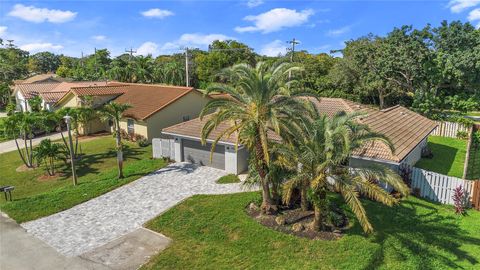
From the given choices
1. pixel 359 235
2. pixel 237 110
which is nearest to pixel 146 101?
pixel 237 110

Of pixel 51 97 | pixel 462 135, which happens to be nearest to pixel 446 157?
pixel 462 135

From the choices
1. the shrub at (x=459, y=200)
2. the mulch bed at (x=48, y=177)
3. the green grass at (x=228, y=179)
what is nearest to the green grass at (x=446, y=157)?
the shrub at (x=459, y=200)

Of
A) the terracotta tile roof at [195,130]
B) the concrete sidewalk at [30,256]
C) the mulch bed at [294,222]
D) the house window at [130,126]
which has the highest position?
the terracotta tile roof at [195,130]

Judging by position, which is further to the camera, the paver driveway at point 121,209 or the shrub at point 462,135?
the shrub at point 462,135

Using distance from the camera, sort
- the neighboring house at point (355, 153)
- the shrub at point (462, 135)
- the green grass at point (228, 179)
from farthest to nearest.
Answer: the shrub at point (462, 135) → the green grass at point (228, 179) → the neighboring house at point (355, 153)

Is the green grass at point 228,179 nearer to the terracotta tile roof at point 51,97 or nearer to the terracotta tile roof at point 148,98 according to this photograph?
the terracotta tile roof at point 148,98

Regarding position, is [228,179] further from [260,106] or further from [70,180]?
[70,180]

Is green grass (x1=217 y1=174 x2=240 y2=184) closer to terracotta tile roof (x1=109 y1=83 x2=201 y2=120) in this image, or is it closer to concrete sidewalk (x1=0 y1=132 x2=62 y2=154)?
terracotta tile roof (x1=109 y1=83 x2=201 y2=120)
